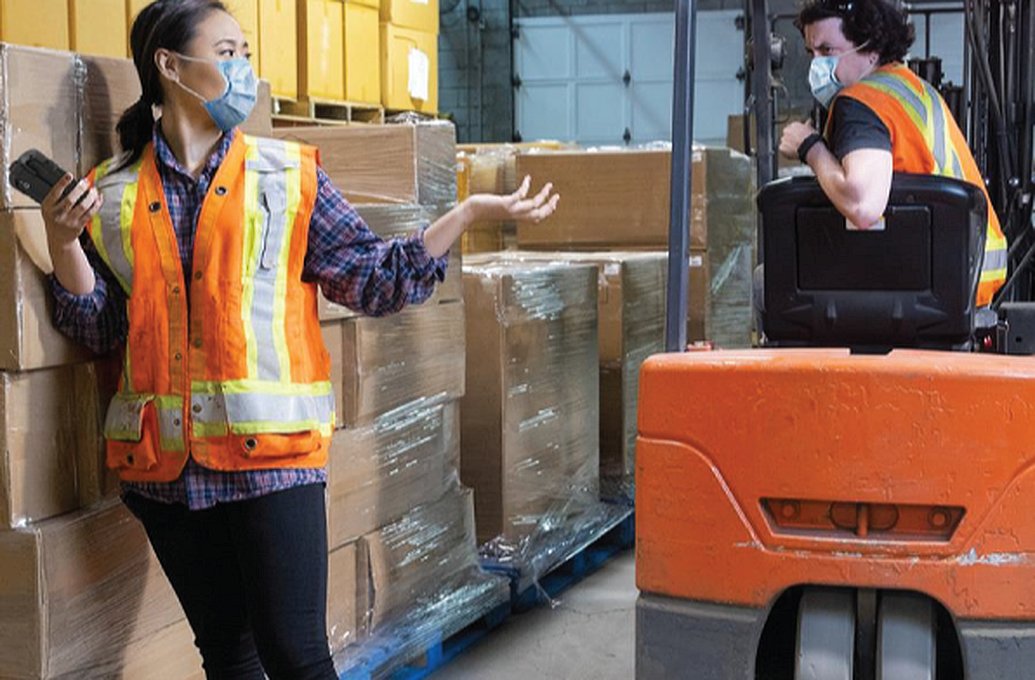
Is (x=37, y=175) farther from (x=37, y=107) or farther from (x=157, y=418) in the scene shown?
(x=157, y=418)

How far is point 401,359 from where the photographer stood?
Result: 411cm

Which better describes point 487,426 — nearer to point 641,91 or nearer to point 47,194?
point 47,194

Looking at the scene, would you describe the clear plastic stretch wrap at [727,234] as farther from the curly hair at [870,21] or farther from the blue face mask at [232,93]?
the blue face mask at [232,93]

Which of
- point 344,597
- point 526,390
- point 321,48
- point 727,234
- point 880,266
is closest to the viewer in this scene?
point 880,266

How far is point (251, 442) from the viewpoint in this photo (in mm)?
2672

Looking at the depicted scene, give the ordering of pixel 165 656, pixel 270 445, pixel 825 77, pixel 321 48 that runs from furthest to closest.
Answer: pixel 321 48 → pixel 825 77 → pixel 165 656 → pixel 270 445

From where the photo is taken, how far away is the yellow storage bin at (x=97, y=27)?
17.8 ft

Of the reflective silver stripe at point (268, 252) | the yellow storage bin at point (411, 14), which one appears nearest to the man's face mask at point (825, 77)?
the reflective silver stripe at point (268, 252)

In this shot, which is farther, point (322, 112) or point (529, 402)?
point (322, 112)

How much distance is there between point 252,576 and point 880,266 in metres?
1.43

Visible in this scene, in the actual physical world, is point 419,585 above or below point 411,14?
below

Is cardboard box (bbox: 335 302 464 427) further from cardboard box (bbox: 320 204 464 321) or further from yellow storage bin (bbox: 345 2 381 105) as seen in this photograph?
yellow storage bin (bbox: 345 2 381 105)

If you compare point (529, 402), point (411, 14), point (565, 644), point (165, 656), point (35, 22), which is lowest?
point (565, 644)

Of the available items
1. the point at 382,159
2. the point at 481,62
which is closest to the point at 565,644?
the point at 382,159
